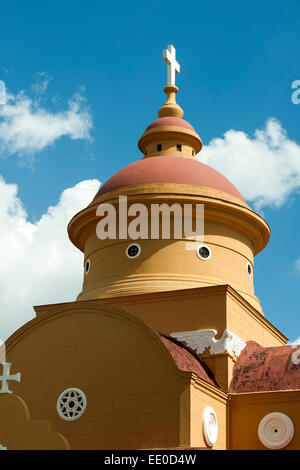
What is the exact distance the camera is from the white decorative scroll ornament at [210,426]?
16.2 meters

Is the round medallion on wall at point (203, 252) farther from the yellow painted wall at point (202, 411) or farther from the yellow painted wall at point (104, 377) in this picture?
the yellow painted wall at point (202, 411)

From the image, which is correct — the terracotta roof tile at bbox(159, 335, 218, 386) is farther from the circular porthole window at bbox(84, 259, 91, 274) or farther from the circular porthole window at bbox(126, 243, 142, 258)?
the circular porthole window at bbox(84, 259, 91, 274)

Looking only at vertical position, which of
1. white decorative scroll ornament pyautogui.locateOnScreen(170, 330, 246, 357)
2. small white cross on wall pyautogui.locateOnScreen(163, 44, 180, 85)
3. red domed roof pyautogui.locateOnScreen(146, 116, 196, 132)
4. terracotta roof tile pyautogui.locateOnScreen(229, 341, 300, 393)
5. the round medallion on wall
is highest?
small white cross on wall pyautogui.locateOnScreen(163, 44, 180, 85)

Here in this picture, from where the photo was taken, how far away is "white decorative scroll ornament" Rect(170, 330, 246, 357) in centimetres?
1823

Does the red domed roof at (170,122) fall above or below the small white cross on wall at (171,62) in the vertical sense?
below

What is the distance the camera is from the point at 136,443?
1603 cm

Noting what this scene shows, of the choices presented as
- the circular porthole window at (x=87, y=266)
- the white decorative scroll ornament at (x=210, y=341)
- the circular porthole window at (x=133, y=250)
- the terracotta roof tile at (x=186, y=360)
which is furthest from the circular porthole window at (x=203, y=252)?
the circular porthole window at (x=87, y=266)

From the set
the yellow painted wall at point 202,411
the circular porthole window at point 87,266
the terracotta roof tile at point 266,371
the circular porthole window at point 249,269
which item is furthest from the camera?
the circular porthole window at point 87,266

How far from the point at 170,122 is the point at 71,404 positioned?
1090 centimetres

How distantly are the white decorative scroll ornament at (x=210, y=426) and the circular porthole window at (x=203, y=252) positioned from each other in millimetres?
5461

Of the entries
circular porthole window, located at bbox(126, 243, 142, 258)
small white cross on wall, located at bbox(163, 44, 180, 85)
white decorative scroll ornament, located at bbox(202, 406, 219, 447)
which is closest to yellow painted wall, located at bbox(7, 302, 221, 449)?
white decorative scroll ornament, located at bbox(202, 406, 219, 447)

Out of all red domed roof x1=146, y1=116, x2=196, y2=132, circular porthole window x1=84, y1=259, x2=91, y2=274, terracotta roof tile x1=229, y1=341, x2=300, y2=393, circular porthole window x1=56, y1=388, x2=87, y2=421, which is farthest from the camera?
red domed roof x1=146, y1=116, x2=196, y2=132

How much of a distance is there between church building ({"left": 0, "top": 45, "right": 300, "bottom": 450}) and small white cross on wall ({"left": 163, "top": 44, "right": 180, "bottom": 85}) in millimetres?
4089
